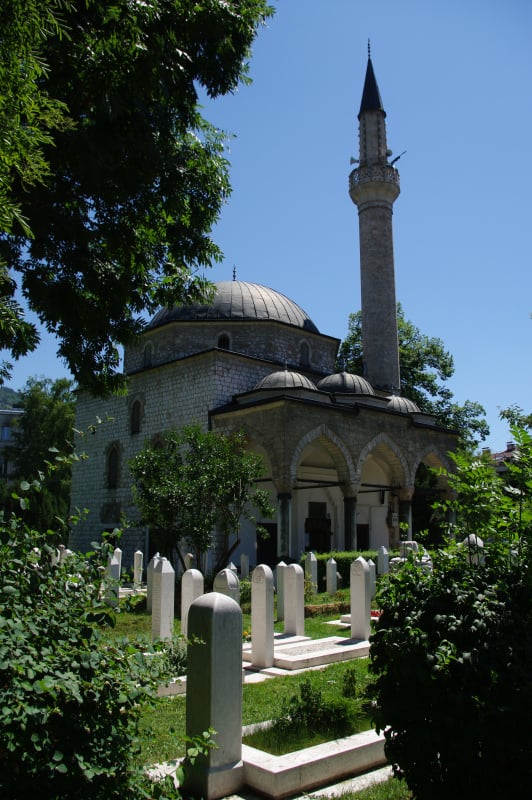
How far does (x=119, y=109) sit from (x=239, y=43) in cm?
239

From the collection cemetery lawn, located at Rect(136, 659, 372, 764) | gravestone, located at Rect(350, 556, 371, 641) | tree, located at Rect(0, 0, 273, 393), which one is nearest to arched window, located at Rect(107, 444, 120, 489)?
tree, located at Rect(0, 0, 273, 393)

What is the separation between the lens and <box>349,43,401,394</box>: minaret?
2277 cm

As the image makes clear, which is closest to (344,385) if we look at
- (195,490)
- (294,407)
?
(294,407)

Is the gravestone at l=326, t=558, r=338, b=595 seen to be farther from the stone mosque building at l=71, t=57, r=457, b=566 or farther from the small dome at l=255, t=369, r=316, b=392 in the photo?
the small dome at l=255, t=369, r=316, b=392

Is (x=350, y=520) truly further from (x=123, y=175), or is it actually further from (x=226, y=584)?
(x=123, y=175)

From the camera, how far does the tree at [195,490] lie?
1153cm

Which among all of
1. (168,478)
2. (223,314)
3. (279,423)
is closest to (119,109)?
(168,478)

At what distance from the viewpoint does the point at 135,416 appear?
2111 centimetres

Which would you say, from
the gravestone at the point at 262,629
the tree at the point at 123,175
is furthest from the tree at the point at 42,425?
the gravestone at the point at 262,629

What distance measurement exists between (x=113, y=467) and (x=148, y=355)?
13.8 feet

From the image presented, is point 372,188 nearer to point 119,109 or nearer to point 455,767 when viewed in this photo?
point 119,109

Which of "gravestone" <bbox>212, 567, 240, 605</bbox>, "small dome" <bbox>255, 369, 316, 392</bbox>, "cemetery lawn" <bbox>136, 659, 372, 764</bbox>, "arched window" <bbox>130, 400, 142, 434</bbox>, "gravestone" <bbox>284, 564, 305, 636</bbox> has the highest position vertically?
"small dome" <bbox>255, 369, 316, 392</bbox>

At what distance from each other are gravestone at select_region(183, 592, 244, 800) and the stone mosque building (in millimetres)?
12163

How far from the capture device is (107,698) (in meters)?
2.30
